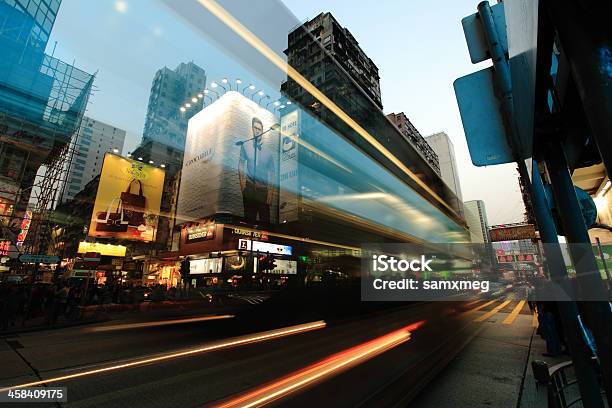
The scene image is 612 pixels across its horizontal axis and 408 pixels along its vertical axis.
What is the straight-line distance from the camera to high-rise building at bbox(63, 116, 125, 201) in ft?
160

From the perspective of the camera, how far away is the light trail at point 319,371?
11.1ft

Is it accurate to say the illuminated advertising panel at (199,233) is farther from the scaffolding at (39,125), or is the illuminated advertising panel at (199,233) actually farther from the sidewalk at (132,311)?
the scaffolding at (39,125)

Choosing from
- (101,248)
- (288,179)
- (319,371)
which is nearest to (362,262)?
(319,371)

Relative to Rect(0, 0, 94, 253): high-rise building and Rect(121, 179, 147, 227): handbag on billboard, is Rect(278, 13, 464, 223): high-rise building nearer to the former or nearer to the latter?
Rect(121, 179, 147, 227): handbag on billboard

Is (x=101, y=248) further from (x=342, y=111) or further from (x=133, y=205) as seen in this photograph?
(x=342, y=111)

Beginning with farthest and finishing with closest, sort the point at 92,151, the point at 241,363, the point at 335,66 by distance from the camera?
the point at 92,151 → the point at 335,66 → the point at 241,363

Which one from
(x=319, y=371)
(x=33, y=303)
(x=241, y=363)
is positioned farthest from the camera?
(x=33, y=303)

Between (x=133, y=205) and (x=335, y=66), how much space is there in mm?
17372

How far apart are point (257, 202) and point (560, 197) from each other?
25.2 m

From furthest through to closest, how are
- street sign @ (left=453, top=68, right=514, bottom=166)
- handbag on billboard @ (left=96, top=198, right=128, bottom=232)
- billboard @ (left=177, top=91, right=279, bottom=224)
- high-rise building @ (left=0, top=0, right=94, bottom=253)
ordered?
billboard @ (left=177, top=91, right=279, bottom=224), handbag on billboard @ (left=96, top=198, right=128, bottom=232), high-rise building @ (left=0, top=0, right=94, bottom=253), street sign @ (left=453, top=68, right=514, bottom=166)

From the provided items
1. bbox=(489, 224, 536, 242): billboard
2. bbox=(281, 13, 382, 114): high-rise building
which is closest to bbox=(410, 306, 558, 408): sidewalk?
bbox=(281, 13, 382, 114): high-rise building

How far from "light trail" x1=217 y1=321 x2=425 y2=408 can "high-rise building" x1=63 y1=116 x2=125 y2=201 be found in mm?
55212

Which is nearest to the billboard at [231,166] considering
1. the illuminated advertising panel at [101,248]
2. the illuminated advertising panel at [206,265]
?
the illuminated advertising panel at [206,265]

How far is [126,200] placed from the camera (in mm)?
17969
